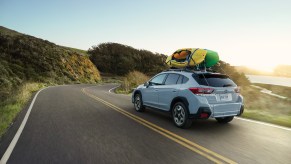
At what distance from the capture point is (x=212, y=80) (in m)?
7.01

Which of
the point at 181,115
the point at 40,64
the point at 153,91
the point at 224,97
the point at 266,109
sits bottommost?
the point at 266,109

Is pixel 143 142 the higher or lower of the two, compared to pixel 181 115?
lower

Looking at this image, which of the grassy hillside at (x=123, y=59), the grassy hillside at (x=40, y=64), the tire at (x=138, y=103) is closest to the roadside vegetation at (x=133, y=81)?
the grassy hillside at (x=40, y=64)

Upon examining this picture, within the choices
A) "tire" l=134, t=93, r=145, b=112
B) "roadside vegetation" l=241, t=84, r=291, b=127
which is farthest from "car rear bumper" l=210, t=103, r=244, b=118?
"tire" l=134, t=93, r=145, b=112

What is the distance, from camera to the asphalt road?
4.78 m

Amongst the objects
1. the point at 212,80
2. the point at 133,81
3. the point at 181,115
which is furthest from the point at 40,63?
the point at 212,80

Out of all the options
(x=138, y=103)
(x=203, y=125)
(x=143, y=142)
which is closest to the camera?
(x=143, y=142)

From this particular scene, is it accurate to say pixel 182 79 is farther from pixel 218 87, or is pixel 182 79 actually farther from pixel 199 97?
pixel 218 87

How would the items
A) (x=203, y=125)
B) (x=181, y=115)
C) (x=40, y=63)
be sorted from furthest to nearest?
(x=40, y=63) < (x=203, y=125) < (x=181, y=115)

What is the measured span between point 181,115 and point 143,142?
1873 mm

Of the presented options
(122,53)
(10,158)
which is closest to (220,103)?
(10,158)

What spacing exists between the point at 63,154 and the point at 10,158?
0.95 m

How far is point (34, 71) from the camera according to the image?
43.4 meters

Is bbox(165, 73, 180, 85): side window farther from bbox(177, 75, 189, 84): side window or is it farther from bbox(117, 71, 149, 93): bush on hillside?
bbox(117, 71, 149, 93): bush on hillside
